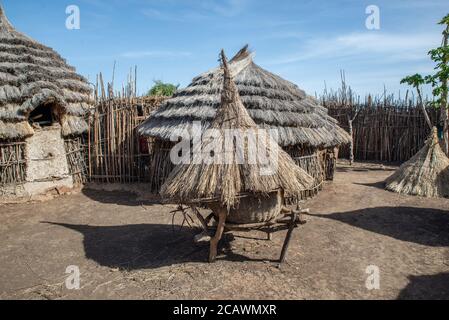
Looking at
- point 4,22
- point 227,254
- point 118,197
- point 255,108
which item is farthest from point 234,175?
point 4,22

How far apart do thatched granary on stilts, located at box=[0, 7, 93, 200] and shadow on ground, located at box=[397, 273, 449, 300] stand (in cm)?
971

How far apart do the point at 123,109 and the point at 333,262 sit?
27.5 feet

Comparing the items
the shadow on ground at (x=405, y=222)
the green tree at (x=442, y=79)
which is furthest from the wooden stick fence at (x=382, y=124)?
the shadow on ground at (x=405, y=222)

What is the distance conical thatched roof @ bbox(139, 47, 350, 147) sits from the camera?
934 centimetres

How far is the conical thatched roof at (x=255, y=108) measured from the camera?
934cm

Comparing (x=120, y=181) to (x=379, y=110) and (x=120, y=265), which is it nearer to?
(x=120, y=265)

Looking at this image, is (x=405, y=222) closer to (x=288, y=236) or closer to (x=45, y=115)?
(x=288, y=236)

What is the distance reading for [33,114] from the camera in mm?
11281

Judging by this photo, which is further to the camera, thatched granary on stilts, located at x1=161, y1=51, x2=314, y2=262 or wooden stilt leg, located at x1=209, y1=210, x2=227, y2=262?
wooden stilt leg, located at x1=209, y1=210, x2=227, y2=262

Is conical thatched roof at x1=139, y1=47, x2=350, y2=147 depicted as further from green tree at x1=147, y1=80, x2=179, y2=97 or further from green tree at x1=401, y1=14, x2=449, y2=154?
green tree at x1=147, y1=80, x2=179, y2=97

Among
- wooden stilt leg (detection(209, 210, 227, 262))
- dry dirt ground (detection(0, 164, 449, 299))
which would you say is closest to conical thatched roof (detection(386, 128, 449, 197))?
dry dirt ground (detection(0, 164, 449, 299))

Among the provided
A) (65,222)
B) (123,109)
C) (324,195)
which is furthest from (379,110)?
(65,222)

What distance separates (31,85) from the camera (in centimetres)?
1019

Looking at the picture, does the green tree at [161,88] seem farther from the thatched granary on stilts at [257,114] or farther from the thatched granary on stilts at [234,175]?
the thatched granary on stilts at [234,175]
